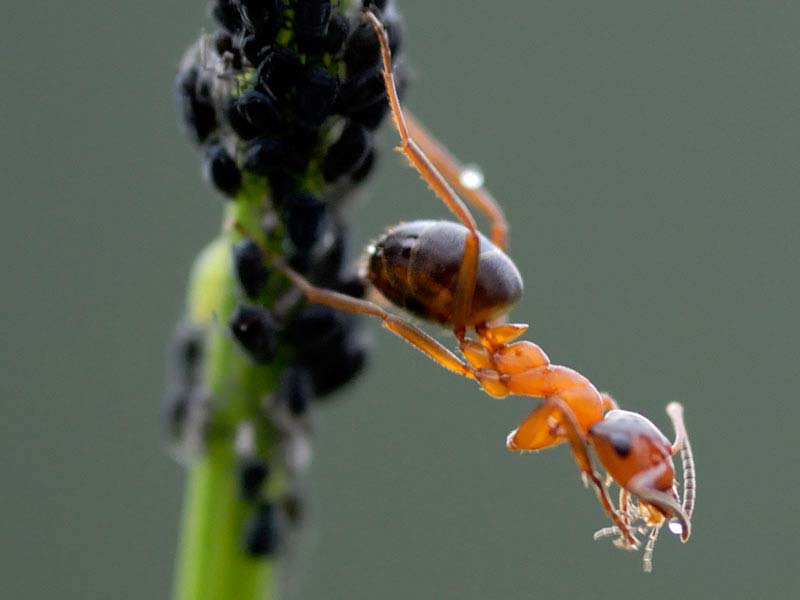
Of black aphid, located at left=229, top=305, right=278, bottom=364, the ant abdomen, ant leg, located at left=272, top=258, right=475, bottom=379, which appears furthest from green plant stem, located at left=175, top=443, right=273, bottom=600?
the ant abdomen

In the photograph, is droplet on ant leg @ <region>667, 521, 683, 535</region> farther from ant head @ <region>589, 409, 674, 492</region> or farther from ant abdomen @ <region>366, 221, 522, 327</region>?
ant abdomen @ <region>366, 221, 522, 327</region>

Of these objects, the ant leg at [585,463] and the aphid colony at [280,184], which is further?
the ant leg at [585,463]

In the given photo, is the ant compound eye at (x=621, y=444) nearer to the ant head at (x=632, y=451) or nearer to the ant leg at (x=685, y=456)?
the ant head at (x=632, y=451)

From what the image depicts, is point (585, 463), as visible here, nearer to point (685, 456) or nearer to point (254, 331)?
point (685, 456)

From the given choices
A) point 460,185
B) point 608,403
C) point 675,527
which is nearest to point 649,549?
point 675,527

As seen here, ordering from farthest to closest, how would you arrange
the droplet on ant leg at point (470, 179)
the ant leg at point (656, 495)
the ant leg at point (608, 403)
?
the ant leg at point (608, 403) < the droplet on ant leg at point (470, 179) < the ant leg at point (656, 495)

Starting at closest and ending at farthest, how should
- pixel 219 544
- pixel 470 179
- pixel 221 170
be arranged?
pixel 221 170 < pixel 219 544 < pixel 470 179

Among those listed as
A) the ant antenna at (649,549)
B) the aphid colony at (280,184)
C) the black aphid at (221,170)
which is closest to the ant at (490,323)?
the ant antenna at (649,549)
